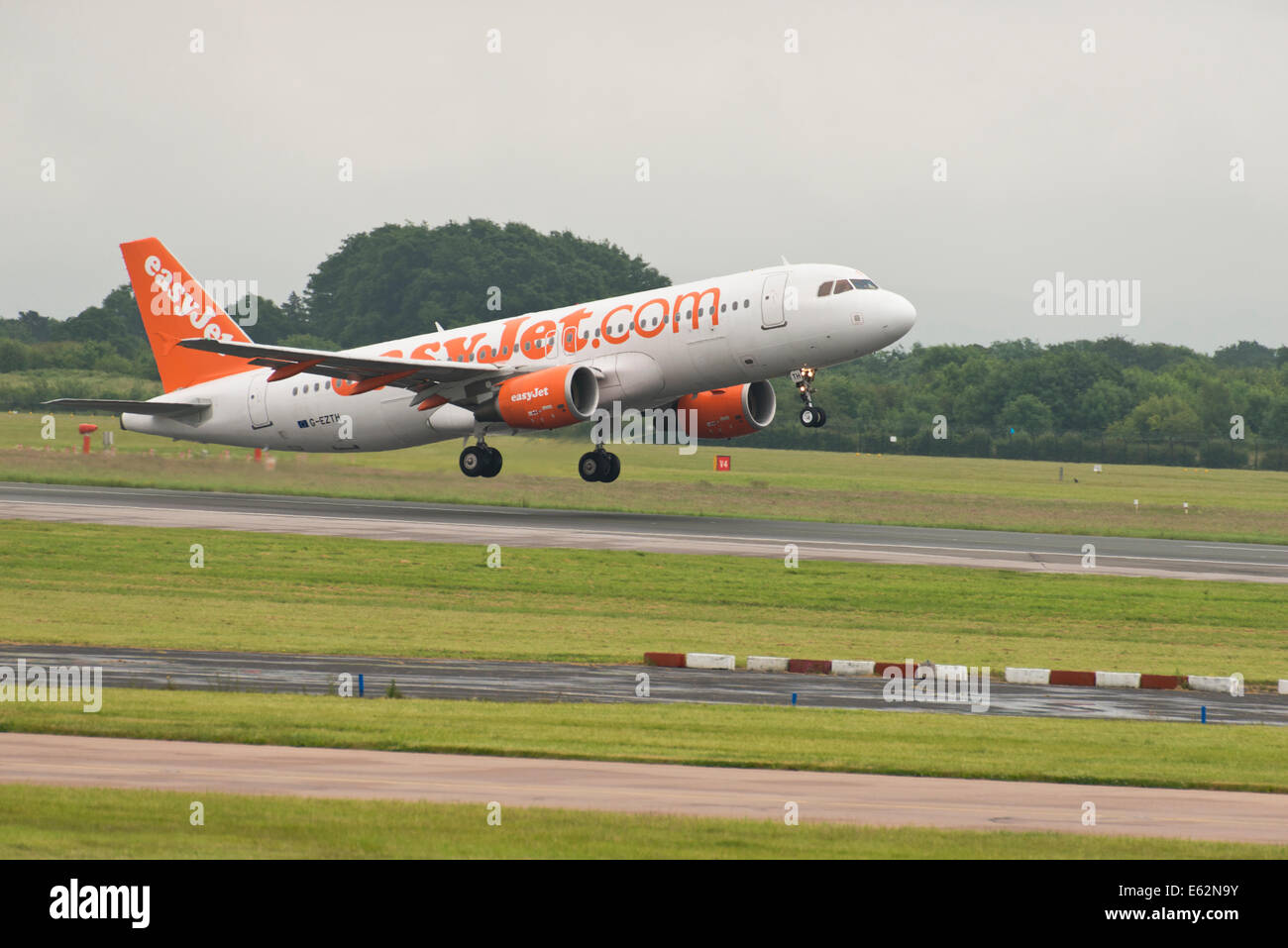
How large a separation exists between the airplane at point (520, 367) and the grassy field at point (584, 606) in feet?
19.7

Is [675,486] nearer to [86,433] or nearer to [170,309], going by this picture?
[170,309]

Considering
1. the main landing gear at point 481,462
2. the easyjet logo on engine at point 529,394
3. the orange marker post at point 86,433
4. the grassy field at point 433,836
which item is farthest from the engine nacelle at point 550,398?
the grassy field at point 433,836

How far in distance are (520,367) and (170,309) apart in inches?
638

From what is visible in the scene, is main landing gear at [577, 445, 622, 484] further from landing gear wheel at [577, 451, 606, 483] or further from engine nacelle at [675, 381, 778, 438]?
engine nacelle at [675, 381, 778, 438]

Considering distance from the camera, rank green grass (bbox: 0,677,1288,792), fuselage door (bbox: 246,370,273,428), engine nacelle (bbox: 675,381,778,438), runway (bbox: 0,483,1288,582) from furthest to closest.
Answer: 1. fuselage door (bbox: 246,370,273,428)
2. engine nacelle (bbox: 675,381,778,438)
3. runway (bbox: 0,483,1288,582)
4. green grass (bbox: 0,677,1288,792)

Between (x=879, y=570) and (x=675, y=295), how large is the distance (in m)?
10.9

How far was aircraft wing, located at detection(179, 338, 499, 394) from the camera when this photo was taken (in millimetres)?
47469

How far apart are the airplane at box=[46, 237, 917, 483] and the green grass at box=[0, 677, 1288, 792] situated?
21865mm

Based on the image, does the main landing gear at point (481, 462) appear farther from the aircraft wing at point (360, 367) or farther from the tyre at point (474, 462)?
the aircraft wing at point (360, 367)

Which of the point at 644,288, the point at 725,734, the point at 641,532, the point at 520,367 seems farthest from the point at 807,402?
the point at 644,288

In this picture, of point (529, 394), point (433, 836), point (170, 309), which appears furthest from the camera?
point (170, 309)

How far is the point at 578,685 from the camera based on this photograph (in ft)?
82.4

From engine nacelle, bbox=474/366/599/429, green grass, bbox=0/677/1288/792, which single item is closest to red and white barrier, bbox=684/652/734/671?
green grass, bbox=0/677/1288/792
